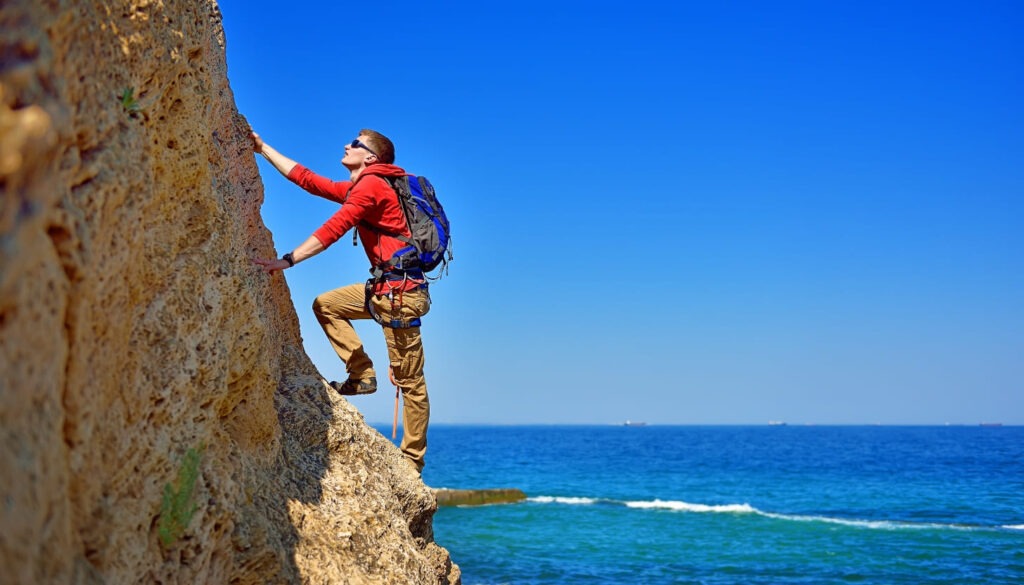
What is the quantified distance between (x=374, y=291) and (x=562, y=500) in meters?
30.8

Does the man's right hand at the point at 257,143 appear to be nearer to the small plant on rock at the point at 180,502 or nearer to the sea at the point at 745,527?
the small plant on rock at the point at 180,502

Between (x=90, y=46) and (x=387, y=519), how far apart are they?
344 cm

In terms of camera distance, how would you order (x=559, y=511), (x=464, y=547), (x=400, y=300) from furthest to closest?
(x=559, y=511), (x=464, y=547), (x=400, y=300)

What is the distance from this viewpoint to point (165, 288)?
4.07m

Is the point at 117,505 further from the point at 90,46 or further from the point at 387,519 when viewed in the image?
the point at 387,519

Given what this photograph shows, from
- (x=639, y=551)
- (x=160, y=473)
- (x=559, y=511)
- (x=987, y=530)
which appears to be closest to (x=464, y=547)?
(x=639, y=551)

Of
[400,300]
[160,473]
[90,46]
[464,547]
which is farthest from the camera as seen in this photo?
[464,547]

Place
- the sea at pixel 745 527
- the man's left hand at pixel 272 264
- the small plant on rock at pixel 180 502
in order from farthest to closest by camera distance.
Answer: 1. the sea at pixel 745 527
2. the man's left hand at pixel 272 264
3. the small plant on rock at pixel 180 502

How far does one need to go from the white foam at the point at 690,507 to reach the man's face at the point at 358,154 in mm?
28869

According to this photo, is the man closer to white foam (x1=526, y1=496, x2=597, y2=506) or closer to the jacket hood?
the jacket hood

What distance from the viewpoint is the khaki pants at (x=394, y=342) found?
6.73 meters

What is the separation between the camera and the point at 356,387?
705 centimetres

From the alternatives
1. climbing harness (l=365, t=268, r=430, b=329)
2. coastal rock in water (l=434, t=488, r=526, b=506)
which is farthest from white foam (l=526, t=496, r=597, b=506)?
climbing harness (l=365, t=268, r=430, b=329)

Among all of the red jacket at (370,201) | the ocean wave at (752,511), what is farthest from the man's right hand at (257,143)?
the ocean wave at (752,511)
